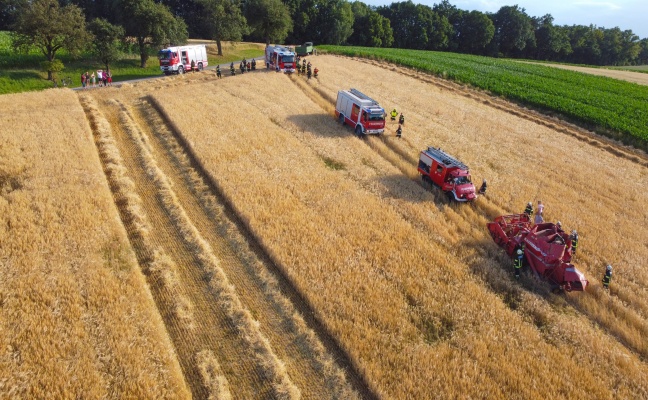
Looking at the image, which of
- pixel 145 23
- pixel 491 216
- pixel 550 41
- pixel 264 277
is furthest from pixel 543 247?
pixel 550 41

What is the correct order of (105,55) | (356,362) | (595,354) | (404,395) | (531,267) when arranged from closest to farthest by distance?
Answer: 1. (404,395)
2. (356,362)
3. (595,354)
4. (531,267)
5. (105,55)

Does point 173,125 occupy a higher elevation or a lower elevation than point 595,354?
higher

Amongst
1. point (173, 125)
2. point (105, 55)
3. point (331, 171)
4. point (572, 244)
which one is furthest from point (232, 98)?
point (572, 244)

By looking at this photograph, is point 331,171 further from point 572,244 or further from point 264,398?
point 264,398

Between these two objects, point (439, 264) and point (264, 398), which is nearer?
point (264, 398)

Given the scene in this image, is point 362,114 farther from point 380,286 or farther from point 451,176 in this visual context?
point 380,286

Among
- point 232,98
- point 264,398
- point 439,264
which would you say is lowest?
point 264,398
